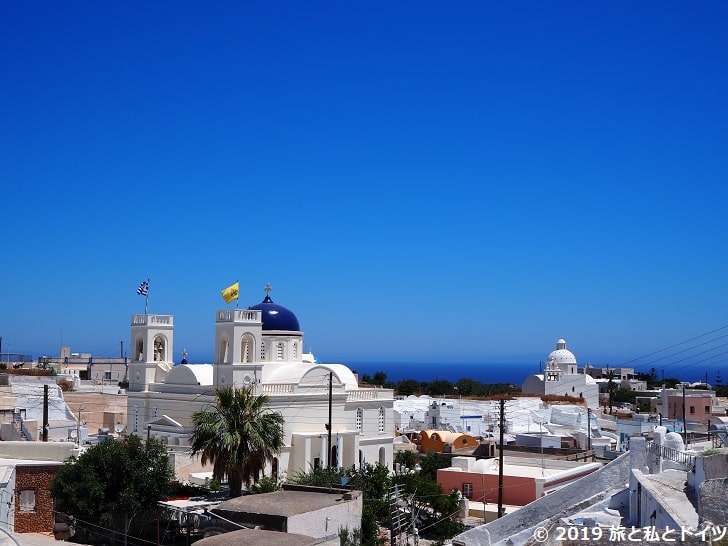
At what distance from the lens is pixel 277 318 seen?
143ft

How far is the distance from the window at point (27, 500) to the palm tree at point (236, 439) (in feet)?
22.0

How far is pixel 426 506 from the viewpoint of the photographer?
95.1 feet

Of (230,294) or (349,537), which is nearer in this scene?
(349,537)

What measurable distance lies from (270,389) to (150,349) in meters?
7.46

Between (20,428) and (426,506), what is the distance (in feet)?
66.0

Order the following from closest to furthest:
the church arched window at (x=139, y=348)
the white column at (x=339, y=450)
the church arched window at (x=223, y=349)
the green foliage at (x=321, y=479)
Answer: the green foliage at (x=321, y=479) → the white column at (x=339, y=450) → the church arched window at (x=223, y=349) → the church arched window at (x=139, y=348)

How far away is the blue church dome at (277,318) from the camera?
4328cm

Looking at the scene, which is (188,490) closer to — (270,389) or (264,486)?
(264,486)

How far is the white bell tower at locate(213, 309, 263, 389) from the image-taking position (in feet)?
128

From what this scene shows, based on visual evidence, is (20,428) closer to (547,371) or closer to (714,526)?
(714,526)

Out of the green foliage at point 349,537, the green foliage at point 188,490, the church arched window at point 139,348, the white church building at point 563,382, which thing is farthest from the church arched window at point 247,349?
the white church building at point 563,382

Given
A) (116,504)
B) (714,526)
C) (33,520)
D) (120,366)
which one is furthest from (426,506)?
(120,366)

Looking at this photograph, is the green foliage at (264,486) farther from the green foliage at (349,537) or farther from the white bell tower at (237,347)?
the white bell tower at (237,347)

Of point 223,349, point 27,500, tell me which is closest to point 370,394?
point 223,349
